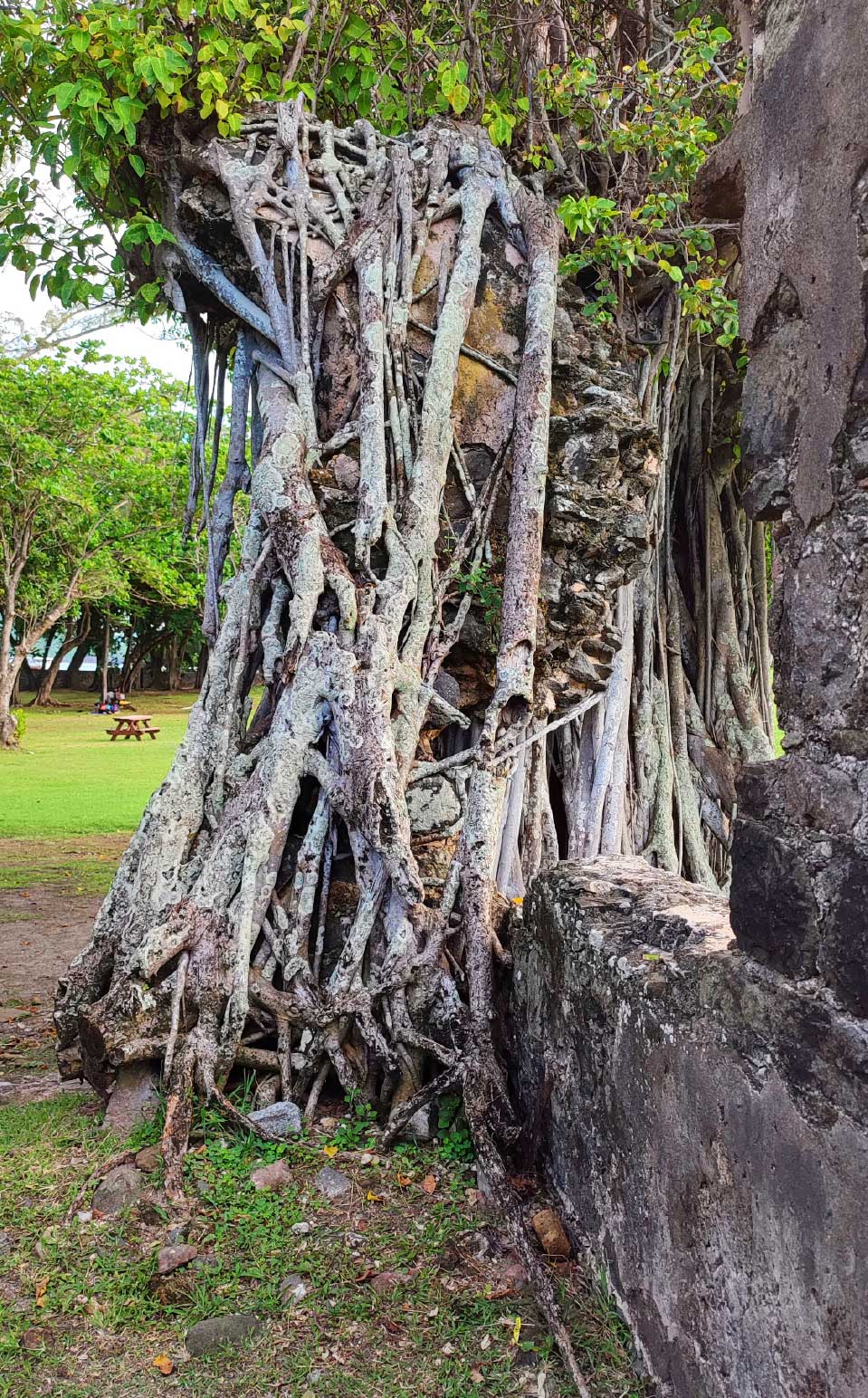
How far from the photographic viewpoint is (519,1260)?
244 centimetres

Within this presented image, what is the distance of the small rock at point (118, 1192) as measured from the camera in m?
2.73

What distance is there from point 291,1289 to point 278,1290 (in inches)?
1.4

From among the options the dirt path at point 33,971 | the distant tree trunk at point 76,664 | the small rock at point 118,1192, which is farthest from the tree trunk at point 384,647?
the distant tree trunk at point 76,664

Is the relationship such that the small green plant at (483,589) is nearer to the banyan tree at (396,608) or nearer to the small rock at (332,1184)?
the banyan tree at (396,608)

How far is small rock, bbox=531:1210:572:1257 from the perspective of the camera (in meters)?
2.42

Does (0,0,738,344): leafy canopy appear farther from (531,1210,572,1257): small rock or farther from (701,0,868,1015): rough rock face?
(531,1210,572,1257): small rock

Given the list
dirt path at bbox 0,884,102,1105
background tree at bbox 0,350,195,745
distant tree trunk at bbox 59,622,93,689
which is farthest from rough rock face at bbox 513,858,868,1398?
distant tree trunk at bbox 59,622,93,689

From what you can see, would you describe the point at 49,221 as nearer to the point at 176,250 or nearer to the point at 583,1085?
the point at 176,250

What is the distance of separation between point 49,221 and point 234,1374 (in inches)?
189

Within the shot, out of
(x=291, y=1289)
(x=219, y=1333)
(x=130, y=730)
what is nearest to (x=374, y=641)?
(x=291, y=1289)

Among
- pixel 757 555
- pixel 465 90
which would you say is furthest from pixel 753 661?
pixel 465 90

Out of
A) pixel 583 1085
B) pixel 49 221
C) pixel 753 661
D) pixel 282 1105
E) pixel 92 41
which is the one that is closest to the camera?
pixel 583 1085

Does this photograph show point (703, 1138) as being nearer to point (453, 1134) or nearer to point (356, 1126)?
point (453, 1134)

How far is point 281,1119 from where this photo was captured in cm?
310
